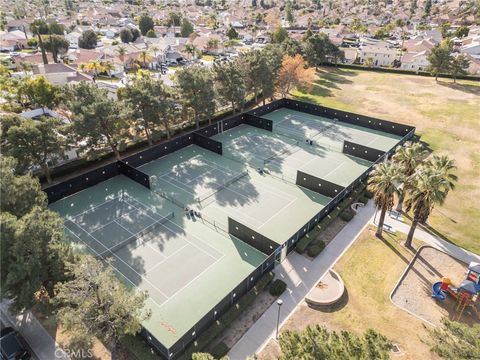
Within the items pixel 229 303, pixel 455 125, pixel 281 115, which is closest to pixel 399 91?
pixel 455 125

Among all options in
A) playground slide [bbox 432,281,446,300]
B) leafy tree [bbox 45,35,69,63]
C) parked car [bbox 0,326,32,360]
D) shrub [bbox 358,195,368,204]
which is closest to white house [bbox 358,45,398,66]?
shrub [bbox 358,195,368,204]

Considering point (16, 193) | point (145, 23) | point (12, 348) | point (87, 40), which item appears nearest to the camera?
point (12, 348)

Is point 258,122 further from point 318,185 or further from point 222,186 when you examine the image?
point 318,185

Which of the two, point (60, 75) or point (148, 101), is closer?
point (148, 101)

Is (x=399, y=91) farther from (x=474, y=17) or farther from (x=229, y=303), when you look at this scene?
(x=474, y=17)

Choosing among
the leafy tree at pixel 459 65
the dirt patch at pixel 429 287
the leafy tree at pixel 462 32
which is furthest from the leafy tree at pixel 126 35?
the dirt patch at pixel 429 287

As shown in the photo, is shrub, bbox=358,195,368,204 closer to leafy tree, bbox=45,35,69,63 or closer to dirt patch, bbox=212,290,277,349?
dirt patch, bbox=212,290,277,349

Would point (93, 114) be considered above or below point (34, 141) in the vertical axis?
above

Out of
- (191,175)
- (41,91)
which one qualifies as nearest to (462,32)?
(191,175)
